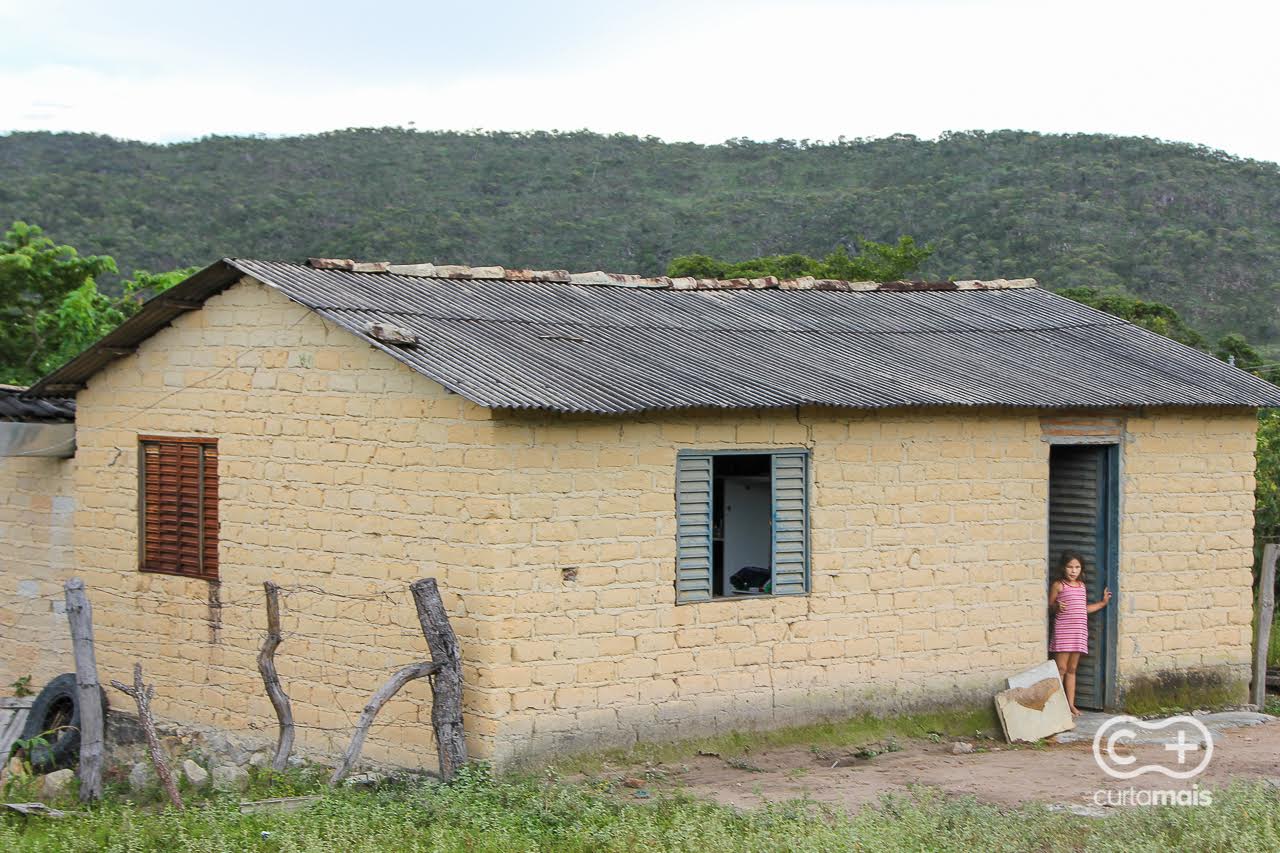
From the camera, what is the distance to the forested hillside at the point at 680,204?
110 ft

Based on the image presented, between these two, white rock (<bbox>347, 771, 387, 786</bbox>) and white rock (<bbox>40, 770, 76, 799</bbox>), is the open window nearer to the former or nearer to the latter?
white rock (<bbox>347, 771, 387, 786</bbox>)

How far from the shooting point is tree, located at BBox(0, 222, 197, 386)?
1928 centimetres

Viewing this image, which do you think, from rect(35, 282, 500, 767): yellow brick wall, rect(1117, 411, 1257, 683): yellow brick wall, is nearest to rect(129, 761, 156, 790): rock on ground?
rect(35, 282, 500, 767): yellow brick wall

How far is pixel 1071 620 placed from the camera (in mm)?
12492

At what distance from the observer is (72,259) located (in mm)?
20875

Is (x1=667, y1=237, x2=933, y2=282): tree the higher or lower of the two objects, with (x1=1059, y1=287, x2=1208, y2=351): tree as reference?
higher

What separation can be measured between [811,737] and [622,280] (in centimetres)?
430

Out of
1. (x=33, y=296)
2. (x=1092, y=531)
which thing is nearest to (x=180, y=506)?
(x=1092, y=531)

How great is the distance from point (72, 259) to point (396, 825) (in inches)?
569

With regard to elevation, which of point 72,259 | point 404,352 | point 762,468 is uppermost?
point 72,259

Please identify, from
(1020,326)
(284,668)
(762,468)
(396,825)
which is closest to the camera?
(396,825)

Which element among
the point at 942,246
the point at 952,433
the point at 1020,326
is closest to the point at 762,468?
the point at 952,433

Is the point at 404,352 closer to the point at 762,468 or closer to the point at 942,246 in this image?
the point at 762,468

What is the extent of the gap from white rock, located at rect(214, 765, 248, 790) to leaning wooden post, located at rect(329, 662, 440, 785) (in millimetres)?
809
